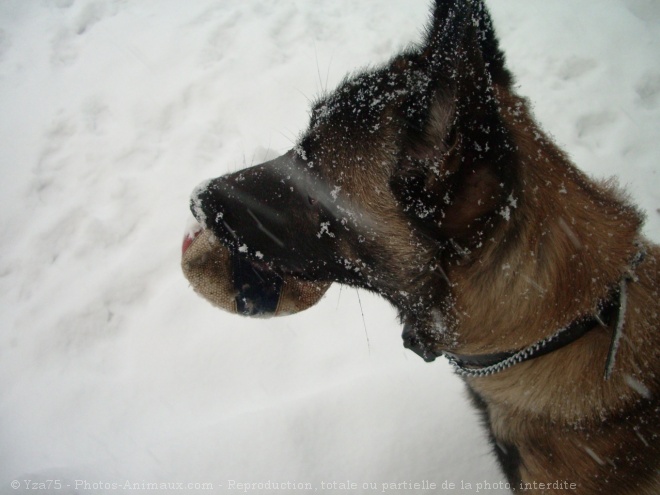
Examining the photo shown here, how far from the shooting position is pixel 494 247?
1.14 m

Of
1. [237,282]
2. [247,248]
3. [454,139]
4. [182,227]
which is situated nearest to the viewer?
[454,139]

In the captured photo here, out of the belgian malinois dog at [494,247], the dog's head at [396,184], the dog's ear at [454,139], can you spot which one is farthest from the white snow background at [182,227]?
the dog's ear at [454,139]

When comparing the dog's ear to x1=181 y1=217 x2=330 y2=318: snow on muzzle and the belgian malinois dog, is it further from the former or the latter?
x1=181 y1=217 x2=330 y2=318: snow on muzzle

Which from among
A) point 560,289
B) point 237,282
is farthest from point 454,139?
point 237,282

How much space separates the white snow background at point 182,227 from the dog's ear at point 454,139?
136cm

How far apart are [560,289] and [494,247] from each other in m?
0.24

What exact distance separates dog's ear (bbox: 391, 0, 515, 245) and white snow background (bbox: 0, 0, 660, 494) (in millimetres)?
1361

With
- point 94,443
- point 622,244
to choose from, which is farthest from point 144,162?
point 622,244

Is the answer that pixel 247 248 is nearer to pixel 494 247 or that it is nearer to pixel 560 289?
pixel 494 247

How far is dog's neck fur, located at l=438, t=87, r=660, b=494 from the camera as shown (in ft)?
3.69

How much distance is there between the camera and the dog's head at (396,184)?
3.10 ft

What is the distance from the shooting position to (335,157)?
132 centimetres

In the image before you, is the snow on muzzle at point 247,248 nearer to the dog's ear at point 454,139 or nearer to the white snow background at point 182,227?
the dog's ear at point 454,139

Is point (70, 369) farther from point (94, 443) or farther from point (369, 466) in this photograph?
point (369, 466)
